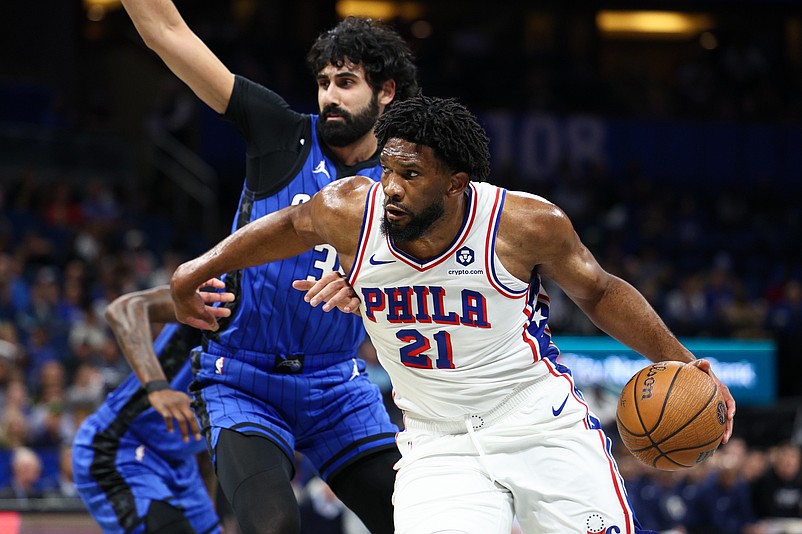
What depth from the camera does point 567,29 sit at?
2395cm

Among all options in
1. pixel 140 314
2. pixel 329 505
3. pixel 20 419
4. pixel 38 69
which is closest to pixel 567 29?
pixel 38 69

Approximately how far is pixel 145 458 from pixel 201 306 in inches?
63.2

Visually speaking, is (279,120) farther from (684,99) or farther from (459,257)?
(684,99)

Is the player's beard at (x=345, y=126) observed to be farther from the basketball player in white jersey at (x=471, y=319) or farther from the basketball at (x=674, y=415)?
the basketball at (x=674, y=415)

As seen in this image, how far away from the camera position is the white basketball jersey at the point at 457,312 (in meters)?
4.07

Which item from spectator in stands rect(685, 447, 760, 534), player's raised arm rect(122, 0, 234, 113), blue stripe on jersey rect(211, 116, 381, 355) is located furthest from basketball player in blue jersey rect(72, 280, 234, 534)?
spectator in stands rect(685, 447, 760, 534)

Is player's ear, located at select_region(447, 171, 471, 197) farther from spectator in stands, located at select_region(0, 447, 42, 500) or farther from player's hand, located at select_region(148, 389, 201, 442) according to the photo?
spectator in stands, located at select_region(0, 447, 42, 500)

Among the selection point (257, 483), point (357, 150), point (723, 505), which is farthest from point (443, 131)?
point (723, 505)

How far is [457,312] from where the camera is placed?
4082 mm

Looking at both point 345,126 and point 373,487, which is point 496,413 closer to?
point 373,487

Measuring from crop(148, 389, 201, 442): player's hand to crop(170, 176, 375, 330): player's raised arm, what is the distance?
60 cm

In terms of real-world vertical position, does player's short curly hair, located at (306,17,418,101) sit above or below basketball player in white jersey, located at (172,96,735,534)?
above

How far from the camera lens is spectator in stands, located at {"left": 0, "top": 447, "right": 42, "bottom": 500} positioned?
373 inches

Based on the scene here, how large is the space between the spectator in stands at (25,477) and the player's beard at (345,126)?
5810 millimetres
